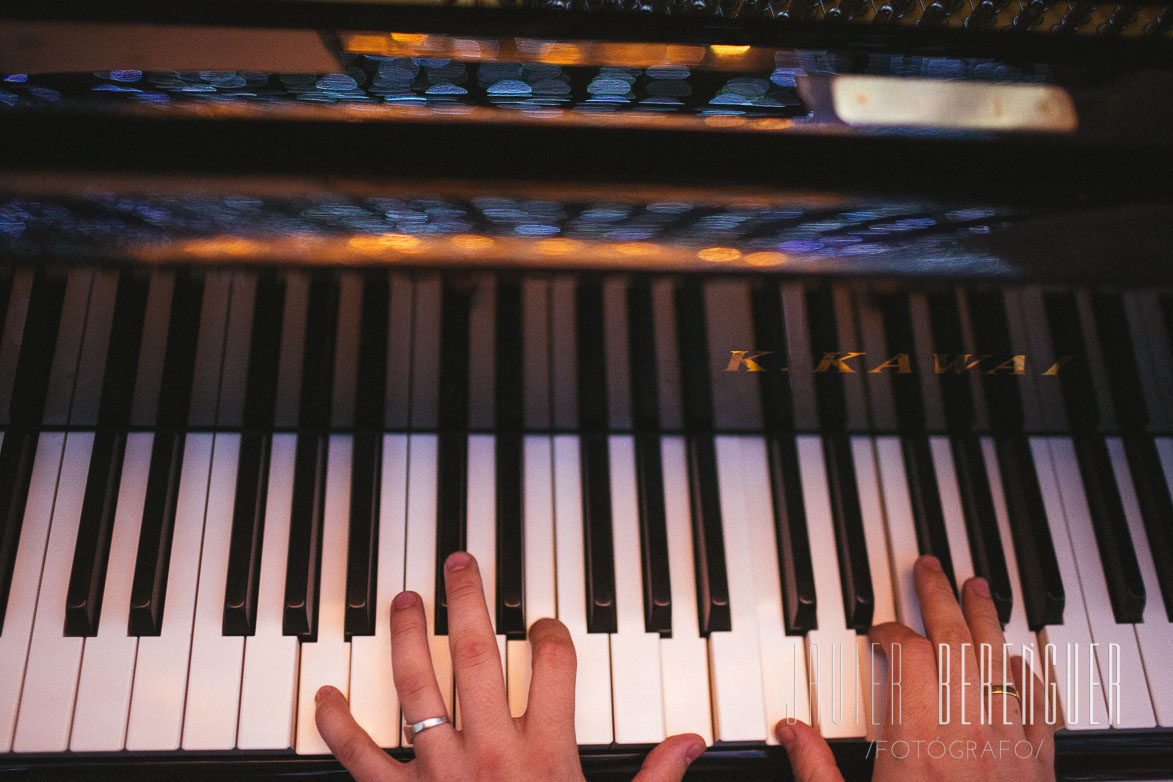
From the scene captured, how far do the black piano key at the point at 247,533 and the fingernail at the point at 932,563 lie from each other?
1182 millimetres

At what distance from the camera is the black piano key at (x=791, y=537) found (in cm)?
120

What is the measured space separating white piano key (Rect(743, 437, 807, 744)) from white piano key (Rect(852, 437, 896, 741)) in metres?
0.04

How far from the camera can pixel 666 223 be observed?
0.98m

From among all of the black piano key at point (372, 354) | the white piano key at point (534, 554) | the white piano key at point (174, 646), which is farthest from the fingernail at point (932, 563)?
the white piano key at point (174, 646)

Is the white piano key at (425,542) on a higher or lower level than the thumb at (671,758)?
higher

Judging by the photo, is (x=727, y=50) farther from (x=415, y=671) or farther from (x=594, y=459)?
(x=415, y=671)

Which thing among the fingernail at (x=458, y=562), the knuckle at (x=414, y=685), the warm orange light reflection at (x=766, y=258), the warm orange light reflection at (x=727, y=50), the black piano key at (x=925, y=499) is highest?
the warm orange light reflection at (x=727, y=50)

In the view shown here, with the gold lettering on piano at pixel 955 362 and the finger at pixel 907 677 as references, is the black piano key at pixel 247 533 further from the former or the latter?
the gold lettering on piano at pixel 955 362

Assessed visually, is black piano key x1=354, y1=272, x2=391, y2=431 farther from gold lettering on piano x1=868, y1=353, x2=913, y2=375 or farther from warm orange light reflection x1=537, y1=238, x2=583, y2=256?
gold lettering on piano x1=868, y1=353, x2=913, y2=375

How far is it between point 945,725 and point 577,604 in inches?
25.2

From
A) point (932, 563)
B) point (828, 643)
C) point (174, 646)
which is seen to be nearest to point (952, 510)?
point (932, 563)

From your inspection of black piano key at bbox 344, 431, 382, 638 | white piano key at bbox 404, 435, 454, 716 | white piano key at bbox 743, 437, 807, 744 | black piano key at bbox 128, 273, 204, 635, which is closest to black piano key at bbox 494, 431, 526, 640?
white piano key at bbox 404, 435, 454, 716

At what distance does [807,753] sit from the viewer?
112cm

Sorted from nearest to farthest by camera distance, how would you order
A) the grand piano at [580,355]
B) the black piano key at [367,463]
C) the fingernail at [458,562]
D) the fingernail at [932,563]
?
the grand piano at [580,355]
the black piano key at [367,463]
the fingernail at [458,562]
the fingernail at [932,563]
